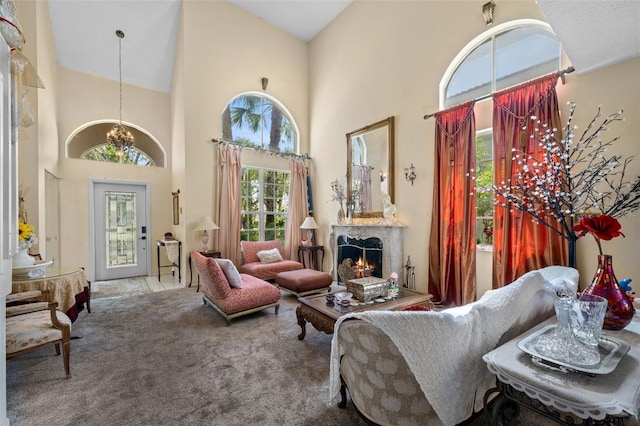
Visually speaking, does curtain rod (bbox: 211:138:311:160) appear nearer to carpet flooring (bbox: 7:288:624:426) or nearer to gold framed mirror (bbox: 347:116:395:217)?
gold framed mirror (bbox: 347:116:395:217)

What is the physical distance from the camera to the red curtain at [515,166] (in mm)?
2926

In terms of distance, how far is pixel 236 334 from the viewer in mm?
3045

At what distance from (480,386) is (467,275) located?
2.38 metres

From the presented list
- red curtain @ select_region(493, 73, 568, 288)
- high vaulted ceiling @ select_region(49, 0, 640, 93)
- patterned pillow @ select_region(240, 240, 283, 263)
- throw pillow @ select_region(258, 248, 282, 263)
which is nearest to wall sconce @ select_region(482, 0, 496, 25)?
high vaulted ceiling @ select_region(49, 0, 640, 93)

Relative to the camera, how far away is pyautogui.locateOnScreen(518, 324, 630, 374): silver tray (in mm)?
979

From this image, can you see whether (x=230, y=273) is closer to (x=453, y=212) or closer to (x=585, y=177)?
(x=453, y=212)

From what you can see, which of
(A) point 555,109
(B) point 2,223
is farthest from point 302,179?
(B) point 2,223

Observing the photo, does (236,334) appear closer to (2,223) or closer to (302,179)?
(2,223)

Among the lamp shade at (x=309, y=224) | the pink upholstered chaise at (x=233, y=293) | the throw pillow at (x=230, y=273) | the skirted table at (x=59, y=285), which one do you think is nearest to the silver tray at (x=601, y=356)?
the pink upholstered chaise at (x=233, y=293)

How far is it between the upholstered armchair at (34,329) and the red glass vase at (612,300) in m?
3.52

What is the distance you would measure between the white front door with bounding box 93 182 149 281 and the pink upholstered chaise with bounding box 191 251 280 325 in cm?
326

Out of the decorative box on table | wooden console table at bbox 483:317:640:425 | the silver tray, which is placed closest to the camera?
wooden console table at bbox 483:317:640:425

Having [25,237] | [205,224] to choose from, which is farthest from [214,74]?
[25,237]

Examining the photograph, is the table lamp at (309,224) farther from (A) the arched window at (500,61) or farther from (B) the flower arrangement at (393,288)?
(A) the arched window at (500,61)
